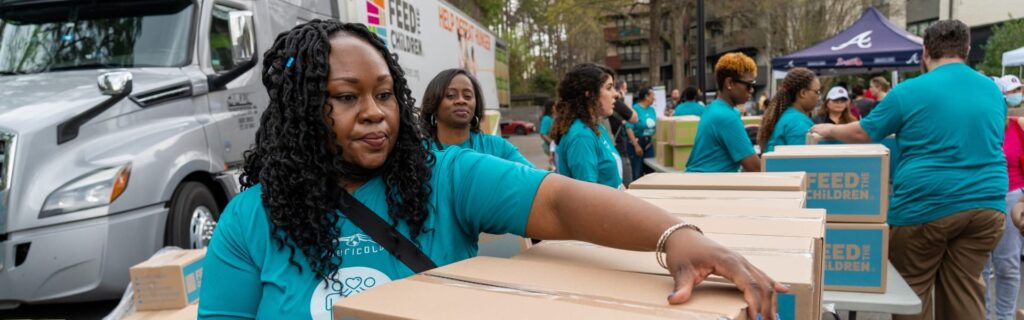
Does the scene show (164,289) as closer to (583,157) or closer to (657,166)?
(583,157)

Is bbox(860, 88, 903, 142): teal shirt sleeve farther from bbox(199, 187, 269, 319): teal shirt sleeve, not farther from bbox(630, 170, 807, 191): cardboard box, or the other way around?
bbox(199, 187, 269, 319): teal shirt sleeve

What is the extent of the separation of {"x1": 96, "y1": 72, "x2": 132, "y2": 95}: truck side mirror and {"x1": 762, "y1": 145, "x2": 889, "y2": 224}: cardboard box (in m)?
4.06

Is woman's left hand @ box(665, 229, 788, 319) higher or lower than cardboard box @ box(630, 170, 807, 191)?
higher

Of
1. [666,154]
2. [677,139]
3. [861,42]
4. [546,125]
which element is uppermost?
[861,42]

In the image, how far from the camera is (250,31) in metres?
5.68

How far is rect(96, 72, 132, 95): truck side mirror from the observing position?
4462 mm

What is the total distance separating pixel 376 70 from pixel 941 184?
10.0 feet

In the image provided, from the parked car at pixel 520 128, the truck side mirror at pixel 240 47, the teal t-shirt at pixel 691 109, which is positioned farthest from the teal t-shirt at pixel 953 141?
the parked car at pixel 520 128

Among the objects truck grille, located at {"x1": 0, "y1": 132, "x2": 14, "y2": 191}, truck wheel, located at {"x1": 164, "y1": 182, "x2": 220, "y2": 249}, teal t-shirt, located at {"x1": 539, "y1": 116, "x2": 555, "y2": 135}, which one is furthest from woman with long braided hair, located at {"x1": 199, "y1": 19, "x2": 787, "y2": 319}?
teal t-shirt, located at {"x1": 539, "y1": 116, "x2": 555, "y2": 135}

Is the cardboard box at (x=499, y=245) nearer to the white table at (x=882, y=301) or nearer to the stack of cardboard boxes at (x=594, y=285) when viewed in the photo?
the stack of cardboard boxes at (x=594, y=285)

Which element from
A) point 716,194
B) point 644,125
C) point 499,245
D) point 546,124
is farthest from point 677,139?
point 499,245

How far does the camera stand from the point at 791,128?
4582 millimetres

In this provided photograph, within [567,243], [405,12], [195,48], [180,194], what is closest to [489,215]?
[567,243]

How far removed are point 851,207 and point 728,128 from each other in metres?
1.08
